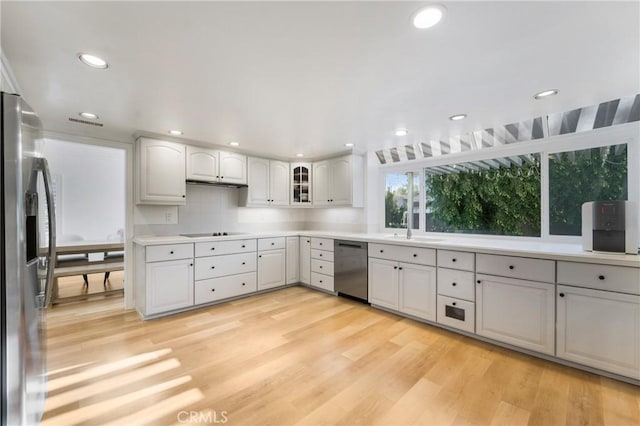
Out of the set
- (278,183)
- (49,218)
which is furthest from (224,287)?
(49,218)

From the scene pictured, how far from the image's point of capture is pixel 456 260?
265 centimetres

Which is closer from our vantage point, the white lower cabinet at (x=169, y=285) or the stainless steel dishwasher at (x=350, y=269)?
the white lower cabinet at (x=169, y=285)

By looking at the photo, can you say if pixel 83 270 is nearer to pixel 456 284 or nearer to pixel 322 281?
pixel 322 281

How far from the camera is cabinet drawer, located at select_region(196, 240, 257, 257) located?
3.35 meters

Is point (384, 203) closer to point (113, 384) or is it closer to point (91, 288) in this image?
point (113, 384)

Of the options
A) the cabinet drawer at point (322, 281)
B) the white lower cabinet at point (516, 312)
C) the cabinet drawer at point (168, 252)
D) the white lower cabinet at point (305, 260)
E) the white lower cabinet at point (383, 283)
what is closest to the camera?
the white lower cabinet at point (516, 312)

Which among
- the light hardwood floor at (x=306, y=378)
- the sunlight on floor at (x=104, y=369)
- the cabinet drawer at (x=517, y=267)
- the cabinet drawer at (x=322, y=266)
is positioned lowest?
the light hardwood floor at (x=306, y=378)

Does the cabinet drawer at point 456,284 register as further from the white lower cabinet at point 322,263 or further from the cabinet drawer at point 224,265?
the cabinet drawer at point 224,265

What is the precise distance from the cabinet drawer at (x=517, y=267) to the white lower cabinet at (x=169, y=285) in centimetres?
311

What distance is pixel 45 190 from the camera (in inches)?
62.6

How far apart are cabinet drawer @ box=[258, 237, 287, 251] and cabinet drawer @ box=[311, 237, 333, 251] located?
1.49ft

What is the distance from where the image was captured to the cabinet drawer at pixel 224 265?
3344 mm

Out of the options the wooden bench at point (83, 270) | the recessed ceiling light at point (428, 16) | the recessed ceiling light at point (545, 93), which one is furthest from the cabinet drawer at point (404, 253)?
the wooden bench at point (83, 270)

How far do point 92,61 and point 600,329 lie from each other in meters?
3.87
